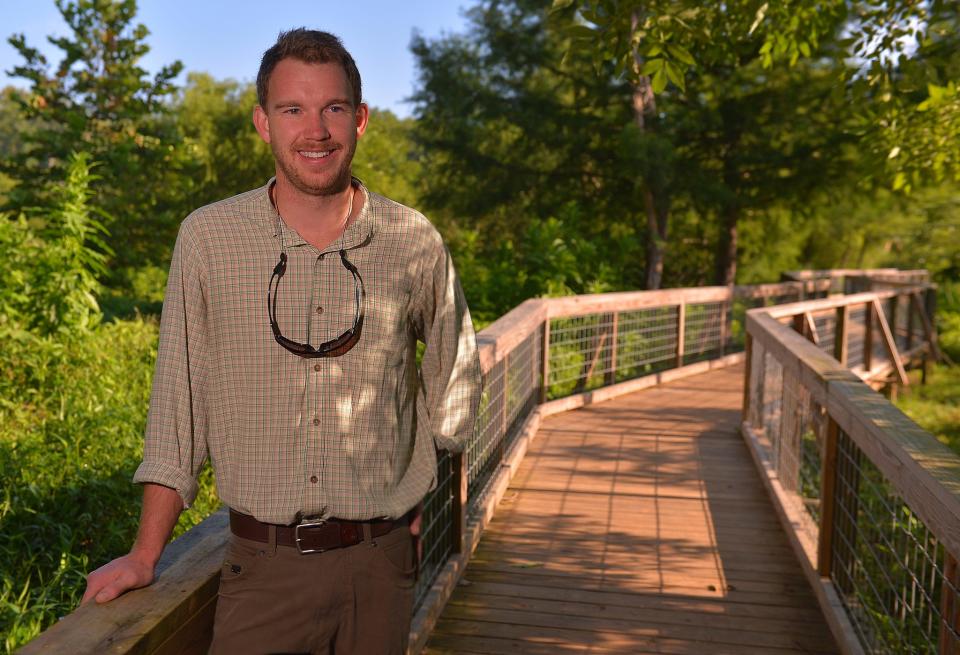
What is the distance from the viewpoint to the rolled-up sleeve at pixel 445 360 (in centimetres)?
238

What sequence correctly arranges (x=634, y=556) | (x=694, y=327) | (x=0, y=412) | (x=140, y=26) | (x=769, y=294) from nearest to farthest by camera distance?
(x=634, y=556), (x=0, y=412), (x=694, y=327), (x=769, y=294), (x=140, y=26)

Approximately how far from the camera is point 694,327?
13023mm

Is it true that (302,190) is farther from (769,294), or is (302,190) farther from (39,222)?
(39,222)

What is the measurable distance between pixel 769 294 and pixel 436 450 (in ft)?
44.6

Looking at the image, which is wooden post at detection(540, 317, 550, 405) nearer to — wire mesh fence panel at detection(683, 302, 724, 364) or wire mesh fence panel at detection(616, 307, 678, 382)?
wire mesh fence panel at detection(616, 307, 678, 382)

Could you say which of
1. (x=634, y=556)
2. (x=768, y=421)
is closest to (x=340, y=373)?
(x=634, y=556)

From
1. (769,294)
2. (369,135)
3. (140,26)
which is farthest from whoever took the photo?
(369,135)

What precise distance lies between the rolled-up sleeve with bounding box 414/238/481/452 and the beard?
→ 309 mm

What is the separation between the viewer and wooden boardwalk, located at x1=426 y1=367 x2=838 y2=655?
4297 mm

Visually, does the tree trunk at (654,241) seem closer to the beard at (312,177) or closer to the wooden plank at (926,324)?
the wooden plank at (926,324)

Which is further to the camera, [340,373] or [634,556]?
[634,556]

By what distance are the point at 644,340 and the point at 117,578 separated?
977 cm

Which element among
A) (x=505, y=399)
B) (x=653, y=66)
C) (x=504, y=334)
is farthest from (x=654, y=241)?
(x=653, y=66)

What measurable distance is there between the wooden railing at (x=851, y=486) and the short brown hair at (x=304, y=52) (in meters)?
2.07
